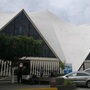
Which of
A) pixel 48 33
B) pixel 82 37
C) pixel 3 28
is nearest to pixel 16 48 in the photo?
pixel 3 28

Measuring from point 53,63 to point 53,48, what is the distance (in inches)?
121

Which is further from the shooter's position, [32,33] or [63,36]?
[63,36]

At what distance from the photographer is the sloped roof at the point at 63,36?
5062 cm

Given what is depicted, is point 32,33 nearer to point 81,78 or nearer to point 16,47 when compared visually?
point 16,47

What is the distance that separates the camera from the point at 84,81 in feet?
80.8

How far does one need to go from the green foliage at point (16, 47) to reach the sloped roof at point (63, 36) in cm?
1789

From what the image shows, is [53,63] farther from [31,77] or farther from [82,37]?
[31,77]

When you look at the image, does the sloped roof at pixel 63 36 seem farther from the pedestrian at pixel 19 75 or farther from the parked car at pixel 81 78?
the parked car at pixel 81 78

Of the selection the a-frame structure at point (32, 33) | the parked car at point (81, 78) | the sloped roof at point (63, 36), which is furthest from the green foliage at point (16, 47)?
the sloped roof at point (63, 36)

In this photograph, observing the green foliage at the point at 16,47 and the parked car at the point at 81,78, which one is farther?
the green foliage at the point at 16,47

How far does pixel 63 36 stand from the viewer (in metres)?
55.1

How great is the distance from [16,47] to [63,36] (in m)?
28.0

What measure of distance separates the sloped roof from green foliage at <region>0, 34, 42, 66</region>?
17.9 m

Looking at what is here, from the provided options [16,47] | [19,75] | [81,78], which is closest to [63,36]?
[19,75]
